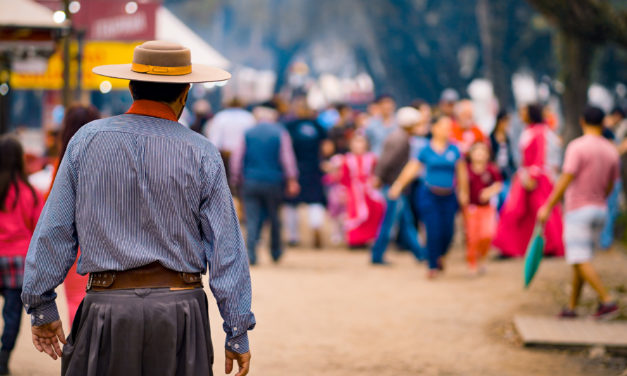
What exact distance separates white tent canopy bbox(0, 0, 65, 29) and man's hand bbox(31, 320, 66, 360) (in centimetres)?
602

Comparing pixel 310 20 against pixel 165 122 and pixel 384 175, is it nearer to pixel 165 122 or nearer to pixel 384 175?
pixel 384 175

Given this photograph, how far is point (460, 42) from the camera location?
34312mm

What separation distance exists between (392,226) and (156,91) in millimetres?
8409

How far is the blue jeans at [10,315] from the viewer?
6023 millimetres

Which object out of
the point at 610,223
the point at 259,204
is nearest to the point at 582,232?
the point at 259,204

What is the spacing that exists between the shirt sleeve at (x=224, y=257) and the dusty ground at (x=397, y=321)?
3.05m

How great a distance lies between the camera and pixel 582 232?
7.83m

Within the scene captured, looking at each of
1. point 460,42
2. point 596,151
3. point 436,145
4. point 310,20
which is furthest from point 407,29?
point 596,151

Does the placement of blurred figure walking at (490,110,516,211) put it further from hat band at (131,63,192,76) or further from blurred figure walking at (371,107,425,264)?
hat band at (131,63,192,76)

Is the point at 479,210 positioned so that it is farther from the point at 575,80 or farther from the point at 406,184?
the point at 575,80

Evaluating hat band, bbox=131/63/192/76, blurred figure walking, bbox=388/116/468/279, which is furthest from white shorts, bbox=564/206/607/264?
hat band, bbox=131/63/192/76

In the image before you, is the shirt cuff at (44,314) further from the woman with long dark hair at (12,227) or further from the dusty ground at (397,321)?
the dusty ground at (397,321)

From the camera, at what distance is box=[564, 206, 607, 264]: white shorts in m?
7.78

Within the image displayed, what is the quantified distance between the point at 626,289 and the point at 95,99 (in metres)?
19.2
